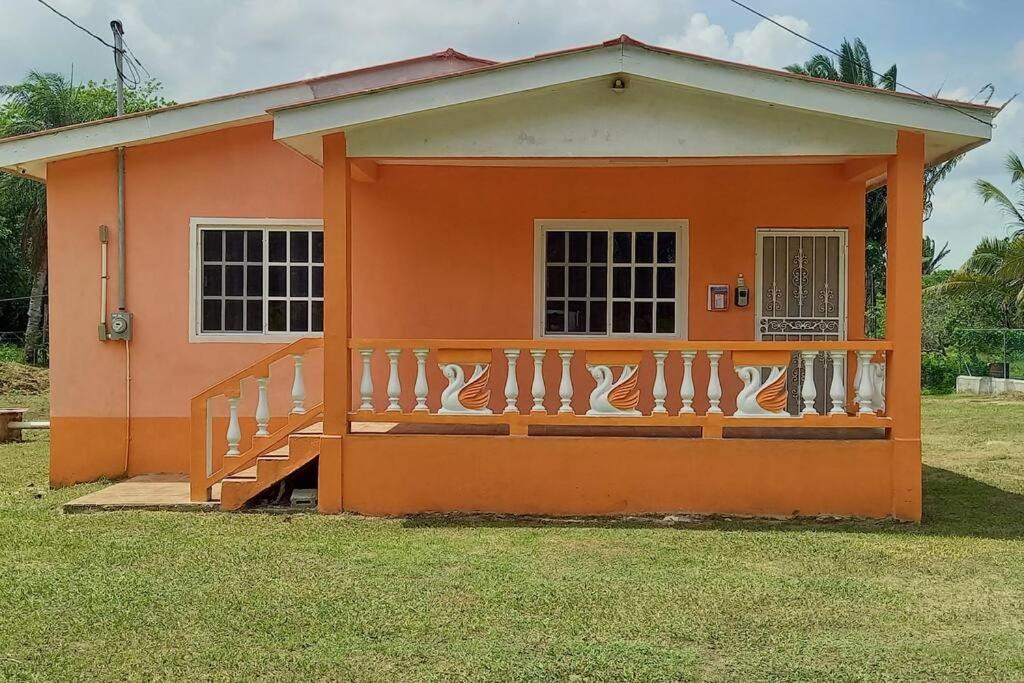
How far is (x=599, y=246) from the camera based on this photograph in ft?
30.1

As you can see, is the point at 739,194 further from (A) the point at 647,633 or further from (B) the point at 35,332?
(B) the point at 35,332

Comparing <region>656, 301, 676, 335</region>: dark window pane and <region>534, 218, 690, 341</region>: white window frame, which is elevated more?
<region>534, 218, 690, 341</region>: white window frame

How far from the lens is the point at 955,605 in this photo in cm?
504

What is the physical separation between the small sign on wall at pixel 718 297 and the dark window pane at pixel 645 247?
647 mm

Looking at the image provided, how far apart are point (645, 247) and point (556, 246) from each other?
2.83 ft

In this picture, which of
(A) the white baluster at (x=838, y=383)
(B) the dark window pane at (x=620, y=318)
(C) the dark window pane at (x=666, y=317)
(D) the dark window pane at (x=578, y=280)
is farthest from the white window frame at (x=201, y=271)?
(A) the white baluster at (x=838, y=383)

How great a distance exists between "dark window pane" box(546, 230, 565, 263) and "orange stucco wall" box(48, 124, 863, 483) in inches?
8.2

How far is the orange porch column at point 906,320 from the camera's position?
7.02 m

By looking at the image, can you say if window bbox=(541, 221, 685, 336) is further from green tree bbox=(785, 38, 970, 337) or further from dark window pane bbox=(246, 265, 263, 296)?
green tree bbox=(785, 38, 970, 337)

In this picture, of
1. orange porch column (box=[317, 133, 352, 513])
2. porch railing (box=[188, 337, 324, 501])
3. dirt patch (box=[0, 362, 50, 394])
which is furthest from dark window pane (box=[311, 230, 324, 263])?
dirt patch (box=[0, 362, 50, 394])

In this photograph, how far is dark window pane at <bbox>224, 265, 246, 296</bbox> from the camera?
9.10m

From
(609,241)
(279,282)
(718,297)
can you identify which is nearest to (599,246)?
(609,241)

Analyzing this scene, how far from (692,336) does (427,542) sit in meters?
3.85

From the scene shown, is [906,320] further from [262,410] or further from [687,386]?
[262,410]
